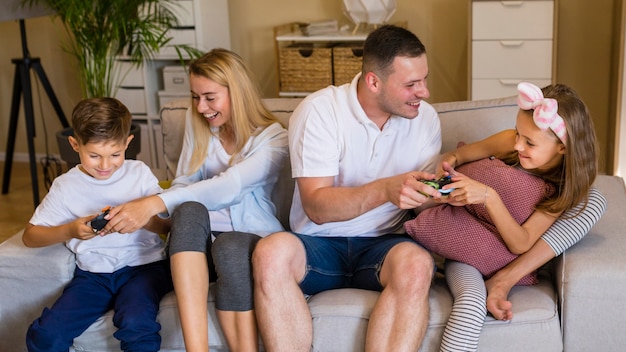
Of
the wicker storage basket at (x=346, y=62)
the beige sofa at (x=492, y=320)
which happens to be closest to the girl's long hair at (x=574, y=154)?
the beige sofa at (x=492, y=320)

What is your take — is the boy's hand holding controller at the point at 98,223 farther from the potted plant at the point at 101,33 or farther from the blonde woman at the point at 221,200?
the potted plant at the point at 101,33

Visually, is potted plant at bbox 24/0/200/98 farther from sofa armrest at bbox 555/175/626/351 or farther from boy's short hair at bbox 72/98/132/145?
sofa armrest at bbox 555/175/626/351

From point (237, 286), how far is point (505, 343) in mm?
673

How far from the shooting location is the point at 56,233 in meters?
2.31

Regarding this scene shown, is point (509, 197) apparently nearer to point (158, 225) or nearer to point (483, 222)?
point (483, 222)

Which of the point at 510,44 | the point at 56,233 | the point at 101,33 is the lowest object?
the point at 56,233

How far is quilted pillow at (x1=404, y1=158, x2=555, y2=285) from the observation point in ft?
7.16

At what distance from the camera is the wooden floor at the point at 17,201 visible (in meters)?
4.15

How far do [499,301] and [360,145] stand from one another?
0.58 m

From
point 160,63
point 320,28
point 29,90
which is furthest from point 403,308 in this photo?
point 160,63

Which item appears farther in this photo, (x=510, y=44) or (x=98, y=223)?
(x=510, y=44)

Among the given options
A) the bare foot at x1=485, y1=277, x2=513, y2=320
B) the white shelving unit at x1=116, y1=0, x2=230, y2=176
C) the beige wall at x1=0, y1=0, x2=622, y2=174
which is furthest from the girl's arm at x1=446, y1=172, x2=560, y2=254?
the white shelving unit at x1=116, y1=0, x2=230, y2=176

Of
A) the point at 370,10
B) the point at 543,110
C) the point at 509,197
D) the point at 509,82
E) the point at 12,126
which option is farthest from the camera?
the point at 12,126

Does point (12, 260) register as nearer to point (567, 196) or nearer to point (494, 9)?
point (567, 196)
